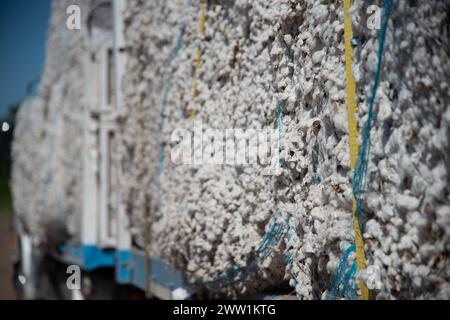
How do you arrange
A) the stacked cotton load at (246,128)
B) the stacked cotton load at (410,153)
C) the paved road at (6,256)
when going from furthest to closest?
the paved road at (6,256)
the stacked cotton load at (246,128)
the stacked cotton load at (410,153)

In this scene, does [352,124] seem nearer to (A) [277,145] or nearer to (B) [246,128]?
(A) [277,145]

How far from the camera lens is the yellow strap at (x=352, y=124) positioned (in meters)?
1.56

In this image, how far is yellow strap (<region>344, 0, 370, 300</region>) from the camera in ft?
5.12

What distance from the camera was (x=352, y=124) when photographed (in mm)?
1597

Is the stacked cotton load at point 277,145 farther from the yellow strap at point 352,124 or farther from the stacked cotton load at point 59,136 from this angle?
the stacked cotton load at point 59,136

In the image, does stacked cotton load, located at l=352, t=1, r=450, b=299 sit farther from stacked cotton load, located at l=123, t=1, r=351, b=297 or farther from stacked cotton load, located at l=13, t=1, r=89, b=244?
stacked cotton load, located at l=13, t=1, r=89, b=244

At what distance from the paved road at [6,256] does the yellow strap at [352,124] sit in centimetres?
389

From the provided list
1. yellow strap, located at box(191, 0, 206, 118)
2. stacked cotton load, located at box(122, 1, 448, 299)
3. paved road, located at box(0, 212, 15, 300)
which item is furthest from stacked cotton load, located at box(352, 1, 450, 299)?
paved road, located at box(0, 212, 15, 300)

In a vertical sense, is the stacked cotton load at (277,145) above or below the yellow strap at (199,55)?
below

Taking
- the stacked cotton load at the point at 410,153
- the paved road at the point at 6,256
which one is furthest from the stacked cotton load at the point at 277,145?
the paved road at the point at 6,256

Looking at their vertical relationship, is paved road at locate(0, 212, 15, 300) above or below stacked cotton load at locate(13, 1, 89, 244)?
below

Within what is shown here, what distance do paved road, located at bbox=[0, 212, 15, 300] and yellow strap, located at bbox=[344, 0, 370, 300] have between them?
3.89 metres

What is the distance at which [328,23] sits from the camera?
1762 millimetres

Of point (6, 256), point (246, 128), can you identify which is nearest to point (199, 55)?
point (246, 128)
